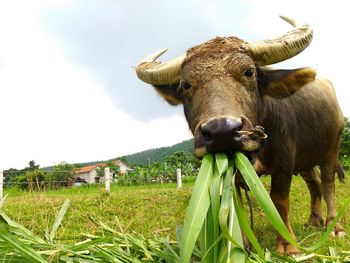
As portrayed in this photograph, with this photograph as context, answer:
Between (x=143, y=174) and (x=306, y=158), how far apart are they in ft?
52.4

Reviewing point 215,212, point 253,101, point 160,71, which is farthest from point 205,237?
point 160,71

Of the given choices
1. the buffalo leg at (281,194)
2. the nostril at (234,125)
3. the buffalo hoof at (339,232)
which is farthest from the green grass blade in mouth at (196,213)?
the buffalo hoof at (339,232)

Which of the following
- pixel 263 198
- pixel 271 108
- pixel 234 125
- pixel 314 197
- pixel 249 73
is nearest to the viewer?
pixel 263 198

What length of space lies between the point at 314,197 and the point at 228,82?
13.0 feet

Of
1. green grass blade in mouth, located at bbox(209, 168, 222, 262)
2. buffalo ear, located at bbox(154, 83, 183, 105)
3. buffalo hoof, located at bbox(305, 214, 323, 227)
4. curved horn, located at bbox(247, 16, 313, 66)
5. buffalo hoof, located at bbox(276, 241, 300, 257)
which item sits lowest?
buffalo hoof, located at bbox(305, 214, 323, 227)

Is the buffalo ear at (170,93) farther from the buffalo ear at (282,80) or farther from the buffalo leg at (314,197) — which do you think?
the buffalo leg at (314,197)

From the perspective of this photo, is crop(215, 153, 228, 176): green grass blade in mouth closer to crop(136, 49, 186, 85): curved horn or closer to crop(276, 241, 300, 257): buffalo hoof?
crop(136, 49, 186, 85): curved horn

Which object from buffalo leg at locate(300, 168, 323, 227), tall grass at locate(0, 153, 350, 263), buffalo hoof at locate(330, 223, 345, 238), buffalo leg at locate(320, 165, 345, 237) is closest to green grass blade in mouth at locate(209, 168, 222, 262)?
tall grass at locate(0, 153, 350, 263)

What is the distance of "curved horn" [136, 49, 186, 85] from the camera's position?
3700 millimetres

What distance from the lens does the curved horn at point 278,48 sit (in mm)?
3578

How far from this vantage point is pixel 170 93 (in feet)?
13.2

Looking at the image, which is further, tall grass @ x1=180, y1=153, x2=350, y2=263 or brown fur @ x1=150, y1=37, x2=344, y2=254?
brown fur @ x1=150, y1=37, x2=344, y2=254

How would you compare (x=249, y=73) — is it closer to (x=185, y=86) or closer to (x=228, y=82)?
(x=228, y=82)

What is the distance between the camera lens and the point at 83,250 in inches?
93.8
